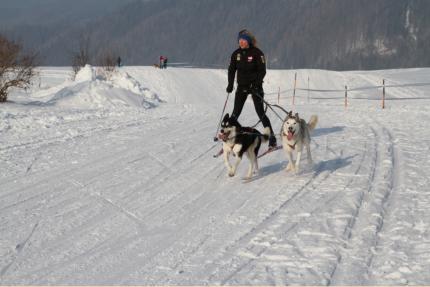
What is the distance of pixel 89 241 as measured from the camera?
15.8ft

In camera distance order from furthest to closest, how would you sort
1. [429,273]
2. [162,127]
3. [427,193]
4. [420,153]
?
[162,127] → [420,153] → [427,193] → [429,273]

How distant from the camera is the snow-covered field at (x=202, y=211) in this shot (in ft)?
13.6

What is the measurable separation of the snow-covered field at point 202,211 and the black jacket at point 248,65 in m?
1.23

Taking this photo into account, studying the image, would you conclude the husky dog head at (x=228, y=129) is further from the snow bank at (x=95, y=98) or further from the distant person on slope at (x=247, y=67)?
the snow bank at (x=95, y=98)

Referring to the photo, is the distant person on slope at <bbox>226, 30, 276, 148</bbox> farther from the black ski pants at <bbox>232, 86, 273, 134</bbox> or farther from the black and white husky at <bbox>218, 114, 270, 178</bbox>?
the black and white husky at <bbox>218, 114, 270, 178</bbox>

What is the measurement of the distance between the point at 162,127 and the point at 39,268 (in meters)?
8.15

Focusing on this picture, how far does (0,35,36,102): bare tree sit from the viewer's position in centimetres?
1895

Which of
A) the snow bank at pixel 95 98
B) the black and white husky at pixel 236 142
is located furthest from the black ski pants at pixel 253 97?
the snow bank at pixel 95 98

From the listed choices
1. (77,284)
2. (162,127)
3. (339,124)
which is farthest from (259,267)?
(339,124)

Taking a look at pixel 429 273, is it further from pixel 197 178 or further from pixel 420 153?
pixel 420 153

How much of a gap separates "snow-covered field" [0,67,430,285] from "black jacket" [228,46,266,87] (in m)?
1.23

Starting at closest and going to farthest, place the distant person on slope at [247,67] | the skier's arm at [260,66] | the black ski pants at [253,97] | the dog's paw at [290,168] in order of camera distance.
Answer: the dog's paw at [290,168] < the distant person on slope at [247,67] < the skier's arm at [260,66] < the black ski pants at [253,97]

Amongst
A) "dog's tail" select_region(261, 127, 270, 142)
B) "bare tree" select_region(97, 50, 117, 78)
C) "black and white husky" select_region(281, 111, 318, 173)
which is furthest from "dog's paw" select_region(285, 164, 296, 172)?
"bare tree" select_region(97, 50, 117, 78)

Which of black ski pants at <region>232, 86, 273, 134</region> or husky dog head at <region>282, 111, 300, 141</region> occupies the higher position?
black ski pants at <region>232, 86, 273, 134</region>
